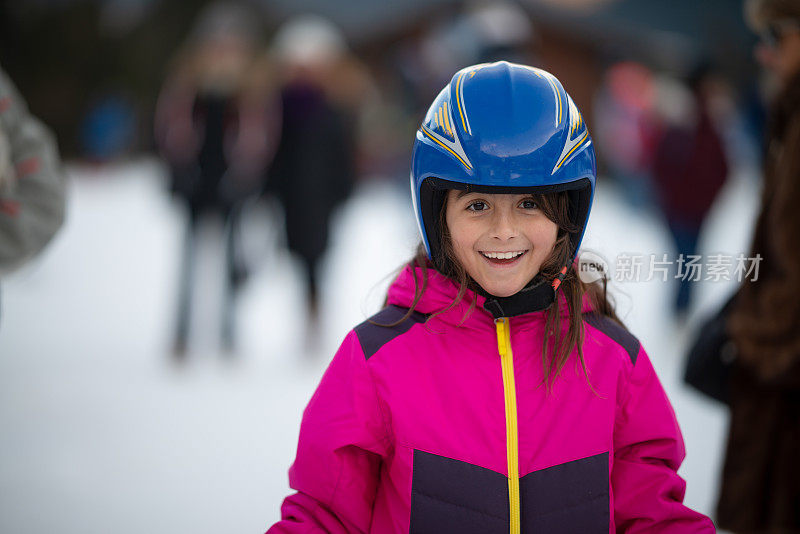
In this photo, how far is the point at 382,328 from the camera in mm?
1517

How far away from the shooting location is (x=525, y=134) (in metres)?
1.44

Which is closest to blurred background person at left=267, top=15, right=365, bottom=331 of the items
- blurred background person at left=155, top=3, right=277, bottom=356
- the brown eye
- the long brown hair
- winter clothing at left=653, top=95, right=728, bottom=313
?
blurred background person at left=155, top=3, right=277, bottom=356

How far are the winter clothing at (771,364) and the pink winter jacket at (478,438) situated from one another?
1.03 m

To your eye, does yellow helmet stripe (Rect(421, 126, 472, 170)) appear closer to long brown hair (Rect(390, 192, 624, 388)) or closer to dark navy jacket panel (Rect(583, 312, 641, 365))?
long brown hair (Rect(390, 192, 624, 388))

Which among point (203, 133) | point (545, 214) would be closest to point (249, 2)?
point (203, 133)

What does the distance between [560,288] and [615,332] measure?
0.50 feet

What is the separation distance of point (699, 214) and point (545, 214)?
4.58 meters

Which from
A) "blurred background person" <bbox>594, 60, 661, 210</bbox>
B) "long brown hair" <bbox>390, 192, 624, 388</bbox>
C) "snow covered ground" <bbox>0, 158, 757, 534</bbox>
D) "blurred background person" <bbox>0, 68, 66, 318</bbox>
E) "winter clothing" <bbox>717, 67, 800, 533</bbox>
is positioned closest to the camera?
"long brown hair" <bbox>390, 192, 624, 388</bbox>

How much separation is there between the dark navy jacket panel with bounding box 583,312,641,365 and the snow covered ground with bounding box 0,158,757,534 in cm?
19

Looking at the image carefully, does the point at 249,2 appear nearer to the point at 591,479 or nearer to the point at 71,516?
the point at 71,516

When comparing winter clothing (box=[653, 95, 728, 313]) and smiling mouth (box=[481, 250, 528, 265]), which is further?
winter clothing (box=[653, 95, 728, 313])

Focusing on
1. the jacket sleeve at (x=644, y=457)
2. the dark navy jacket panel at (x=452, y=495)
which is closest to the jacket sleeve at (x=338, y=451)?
the dark navy jacket panel at (x=452, y=495)

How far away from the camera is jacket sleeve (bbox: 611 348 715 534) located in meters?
1.47

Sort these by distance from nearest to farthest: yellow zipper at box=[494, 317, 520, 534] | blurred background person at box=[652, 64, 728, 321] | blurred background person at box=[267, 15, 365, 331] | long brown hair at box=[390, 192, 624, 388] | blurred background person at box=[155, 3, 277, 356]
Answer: yellow zipper at box=[494, 317, 520, 534] → long brown hair at box=[390, 192, 624, 388] → blurred background person at box=[155, 3, 277, 356] → blurred background person at box=[267, 15, 365, 331] → blurred background person at box=[652, 64, 728, 321]
